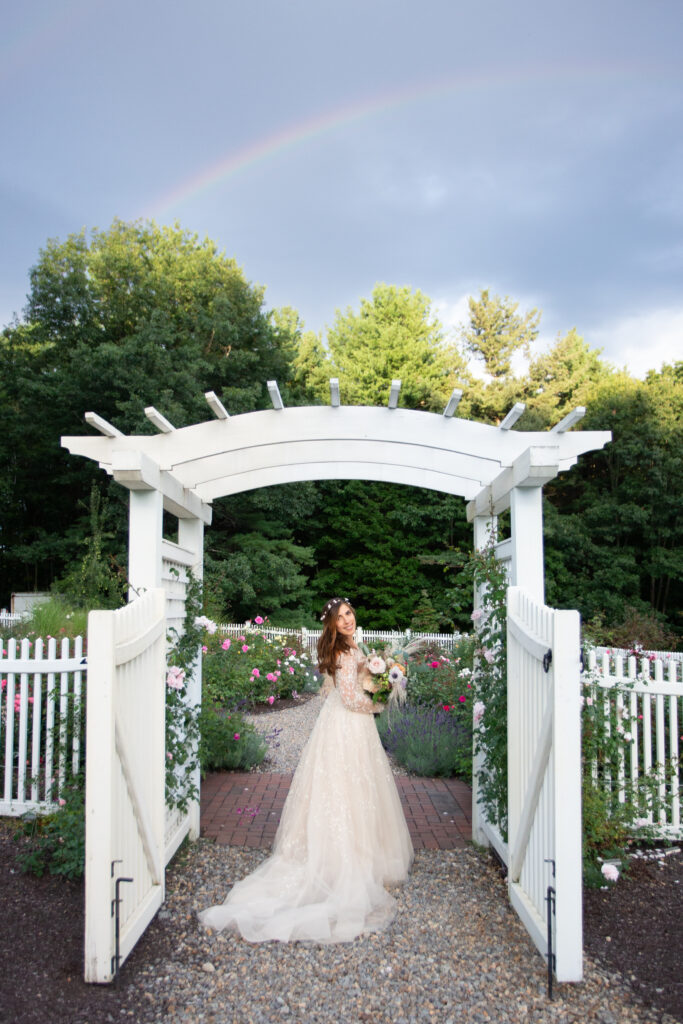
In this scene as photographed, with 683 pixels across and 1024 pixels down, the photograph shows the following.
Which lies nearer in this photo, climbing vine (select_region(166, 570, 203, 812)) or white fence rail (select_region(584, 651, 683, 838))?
climbing vine (select_region(166, 570, 203, 812))

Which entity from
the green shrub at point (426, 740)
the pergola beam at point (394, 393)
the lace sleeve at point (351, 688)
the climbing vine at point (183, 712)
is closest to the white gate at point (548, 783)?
the lace sleeve at point (351, 688)

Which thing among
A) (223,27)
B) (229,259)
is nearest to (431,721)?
(223,27)

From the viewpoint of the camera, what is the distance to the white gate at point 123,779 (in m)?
2.61

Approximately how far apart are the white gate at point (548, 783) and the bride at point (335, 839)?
75 cm

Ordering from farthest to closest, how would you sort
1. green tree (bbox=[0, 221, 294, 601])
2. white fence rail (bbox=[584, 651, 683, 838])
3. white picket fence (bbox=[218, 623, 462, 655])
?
1. green tree (bbox=[0, 221, 294, 601])
2. white picket fence (bbox=[218, 623, 462, 655])
3. white fence rail (bbox=[584, 651, 683, 838])

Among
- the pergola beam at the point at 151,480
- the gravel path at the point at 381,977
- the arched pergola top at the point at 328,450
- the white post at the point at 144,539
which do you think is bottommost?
the gravel path at the point at 381,977

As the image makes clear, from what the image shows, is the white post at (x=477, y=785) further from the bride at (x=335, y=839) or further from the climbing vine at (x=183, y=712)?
the climbing vine at (x=183, y=712)

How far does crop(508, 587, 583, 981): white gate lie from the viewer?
261 cm

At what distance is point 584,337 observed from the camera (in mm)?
26016

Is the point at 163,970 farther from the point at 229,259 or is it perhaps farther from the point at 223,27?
the point at 229,259

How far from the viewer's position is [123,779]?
293cm

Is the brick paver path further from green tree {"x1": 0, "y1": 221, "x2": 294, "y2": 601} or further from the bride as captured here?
green tree {"x1": 0, "y1": 221, "x2": 294, "y2": 601}

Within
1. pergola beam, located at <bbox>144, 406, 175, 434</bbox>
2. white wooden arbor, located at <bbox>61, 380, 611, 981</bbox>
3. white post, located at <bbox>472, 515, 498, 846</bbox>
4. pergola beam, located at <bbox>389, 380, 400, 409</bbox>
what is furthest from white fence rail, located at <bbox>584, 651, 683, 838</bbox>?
pergola beam, located at <bbox>144, 406, 175, 434</bbox>

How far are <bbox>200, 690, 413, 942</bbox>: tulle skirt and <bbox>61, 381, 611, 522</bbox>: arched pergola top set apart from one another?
1592mm
